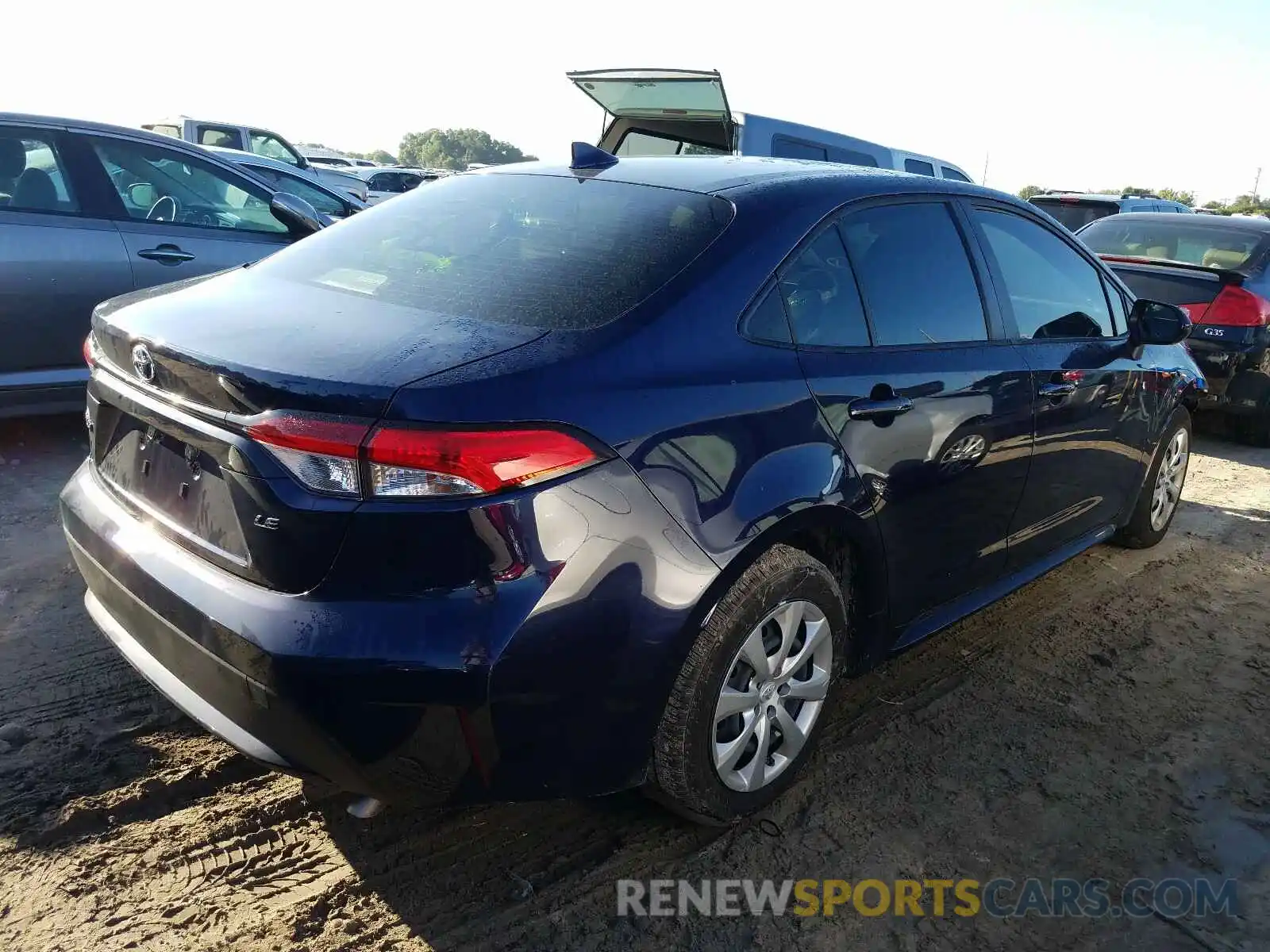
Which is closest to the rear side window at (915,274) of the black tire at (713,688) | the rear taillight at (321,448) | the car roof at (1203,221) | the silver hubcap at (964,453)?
the silver hubcap at (964,453)

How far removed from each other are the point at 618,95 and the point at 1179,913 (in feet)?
22.6

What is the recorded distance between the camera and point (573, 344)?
204 centimetres

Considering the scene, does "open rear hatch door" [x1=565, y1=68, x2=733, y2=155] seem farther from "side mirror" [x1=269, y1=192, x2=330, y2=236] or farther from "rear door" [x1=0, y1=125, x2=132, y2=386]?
"rear door" [x1=0, y1=125, x2=132, y2=386]

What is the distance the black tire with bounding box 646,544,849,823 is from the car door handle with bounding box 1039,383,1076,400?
1252mm

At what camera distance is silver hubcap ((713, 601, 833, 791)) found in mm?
2406

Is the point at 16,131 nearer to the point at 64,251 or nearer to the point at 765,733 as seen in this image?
the point at 64,251

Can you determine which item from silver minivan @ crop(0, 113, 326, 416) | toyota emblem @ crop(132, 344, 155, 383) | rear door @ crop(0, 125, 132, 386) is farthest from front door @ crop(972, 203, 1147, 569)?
rear door @ crop(0, 125, 132, 386)

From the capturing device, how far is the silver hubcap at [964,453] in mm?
2867

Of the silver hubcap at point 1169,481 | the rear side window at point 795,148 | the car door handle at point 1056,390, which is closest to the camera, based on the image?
the car door handle at point 1056,390

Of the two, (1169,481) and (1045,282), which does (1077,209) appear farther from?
(1045,282)

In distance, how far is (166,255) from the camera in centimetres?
504

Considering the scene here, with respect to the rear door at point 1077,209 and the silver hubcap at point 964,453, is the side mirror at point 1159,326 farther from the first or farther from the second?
the rear door at point 1077,209

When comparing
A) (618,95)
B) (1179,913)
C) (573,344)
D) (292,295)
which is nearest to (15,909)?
(292,295)

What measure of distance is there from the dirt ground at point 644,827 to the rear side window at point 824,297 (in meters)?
1.25
